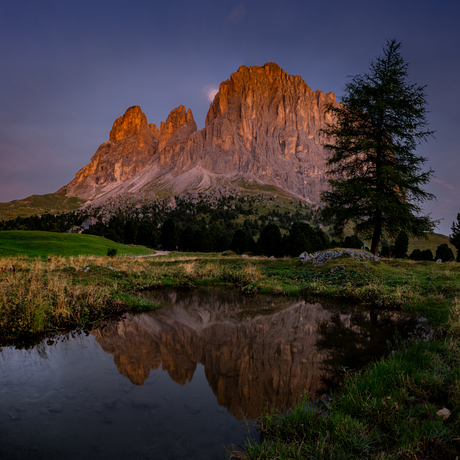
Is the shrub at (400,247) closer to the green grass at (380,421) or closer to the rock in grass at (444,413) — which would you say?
the green grass at (380,421)

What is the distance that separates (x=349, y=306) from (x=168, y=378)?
325 inches

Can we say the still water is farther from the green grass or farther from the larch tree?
the larch tree

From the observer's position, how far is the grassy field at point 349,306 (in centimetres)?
307

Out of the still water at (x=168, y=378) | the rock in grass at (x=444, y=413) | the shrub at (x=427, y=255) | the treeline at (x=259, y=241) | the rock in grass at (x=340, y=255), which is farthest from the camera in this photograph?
the shrub at (x=427, y=255)

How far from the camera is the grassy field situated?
3070 millimetres

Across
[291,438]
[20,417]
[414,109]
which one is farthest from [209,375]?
[414,109]

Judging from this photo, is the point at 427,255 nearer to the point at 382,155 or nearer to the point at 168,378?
the point at 382,155

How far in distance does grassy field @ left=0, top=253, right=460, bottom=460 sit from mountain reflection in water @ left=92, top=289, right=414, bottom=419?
0.68 metres

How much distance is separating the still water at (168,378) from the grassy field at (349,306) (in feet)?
2.26

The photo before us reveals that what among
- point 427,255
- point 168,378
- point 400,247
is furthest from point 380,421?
point 427,255

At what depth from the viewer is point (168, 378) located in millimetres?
5434

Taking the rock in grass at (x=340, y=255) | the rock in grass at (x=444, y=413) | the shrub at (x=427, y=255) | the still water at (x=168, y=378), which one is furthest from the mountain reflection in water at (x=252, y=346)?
the shrub at (x=427, y=255)

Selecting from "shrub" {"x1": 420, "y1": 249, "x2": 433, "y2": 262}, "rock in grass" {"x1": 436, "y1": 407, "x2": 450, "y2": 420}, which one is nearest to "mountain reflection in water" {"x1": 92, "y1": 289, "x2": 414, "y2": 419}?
"rock in grass" {"x1": 436, "y1": 407, "x2": 450, "y2": 420}

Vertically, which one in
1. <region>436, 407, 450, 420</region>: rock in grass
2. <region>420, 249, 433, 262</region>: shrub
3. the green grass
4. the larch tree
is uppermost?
the larch tree
